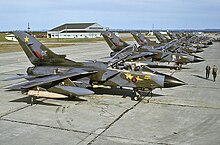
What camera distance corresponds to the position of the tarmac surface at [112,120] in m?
8.84

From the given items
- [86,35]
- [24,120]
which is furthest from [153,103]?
[86,35]

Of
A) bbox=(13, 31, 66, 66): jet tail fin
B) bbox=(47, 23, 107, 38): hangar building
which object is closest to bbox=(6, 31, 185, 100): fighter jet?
bbox=(13, 31, 66, 66): jet tail fin

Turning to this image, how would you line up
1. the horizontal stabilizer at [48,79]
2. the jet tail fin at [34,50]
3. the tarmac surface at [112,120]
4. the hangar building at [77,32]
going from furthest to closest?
the hangar building at [77,32] → the jet tail fin at [34,50] → the horizontal stabilizer at [48,79] → the tarmac surface at [112,120]

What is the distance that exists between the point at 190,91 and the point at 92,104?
6.78 m

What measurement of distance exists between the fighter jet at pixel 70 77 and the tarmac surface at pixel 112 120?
2.50 feet

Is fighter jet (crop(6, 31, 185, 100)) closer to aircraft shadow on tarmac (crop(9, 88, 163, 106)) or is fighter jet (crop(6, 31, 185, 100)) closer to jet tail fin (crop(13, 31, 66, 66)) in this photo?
jet tail fin (crop(13, 31, 66, 66))

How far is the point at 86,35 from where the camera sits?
418ft

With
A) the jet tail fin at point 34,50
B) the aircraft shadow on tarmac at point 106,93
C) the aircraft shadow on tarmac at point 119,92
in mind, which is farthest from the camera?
A: the jet tail fin at point 34,50

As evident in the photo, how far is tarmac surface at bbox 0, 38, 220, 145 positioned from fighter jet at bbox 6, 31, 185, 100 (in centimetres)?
76

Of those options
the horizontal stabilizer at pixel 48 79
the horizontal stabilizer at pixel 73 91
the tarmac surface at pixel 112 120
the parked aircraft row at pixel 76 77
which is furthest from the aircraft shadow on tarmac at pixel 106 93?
the horizontal stabilizer at pixel 48 79

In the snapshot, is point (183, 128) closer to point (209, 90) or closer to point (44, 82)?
point (44, 82)

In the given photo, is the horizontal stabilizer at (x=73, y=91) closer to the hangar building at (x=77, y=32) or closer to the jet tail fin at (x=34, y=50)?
the jet tail fin at (x=34, y=50)

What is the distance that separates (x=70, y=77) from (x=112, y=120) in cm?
429

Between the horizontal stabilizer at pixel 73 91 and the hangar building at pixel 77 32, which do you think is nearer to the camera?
the horizontal stabilizer at pixel 73 91
